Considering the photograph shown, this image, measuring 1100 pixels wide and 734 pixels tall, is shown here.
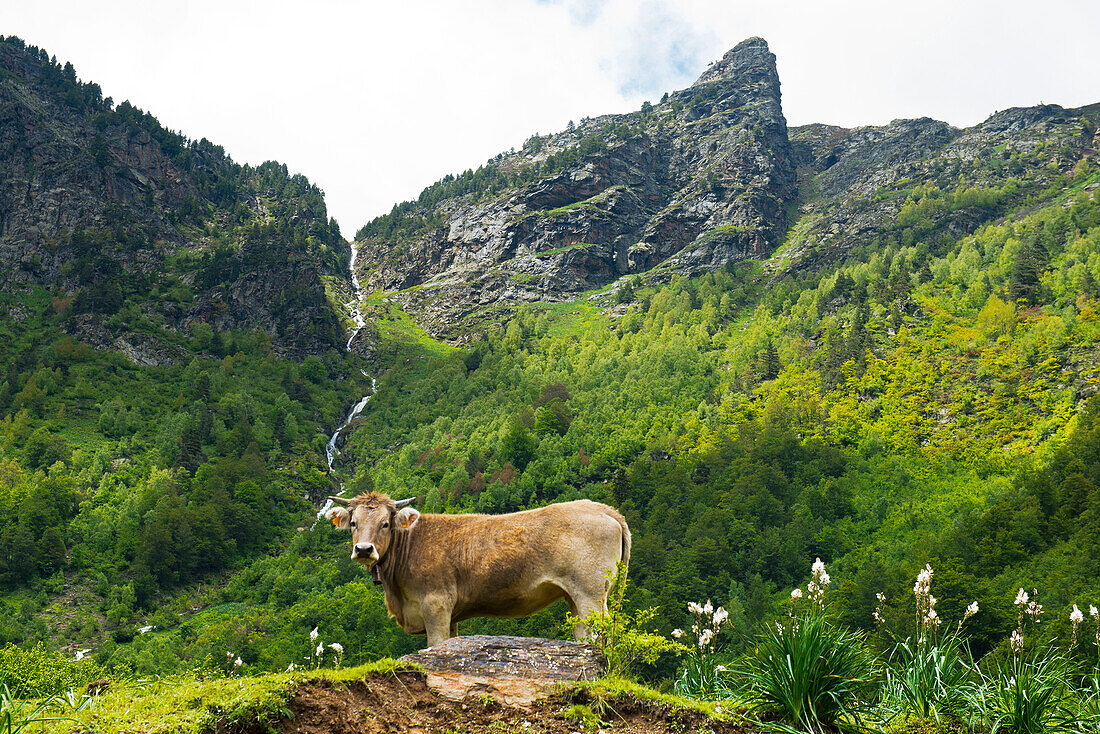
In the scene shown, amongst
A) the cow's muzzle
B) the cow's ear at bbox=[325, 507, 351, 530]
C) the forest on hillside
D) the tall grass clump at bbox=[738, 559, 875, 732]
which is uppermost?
the cow's ear at bbox=[325, 507, 351, 530]

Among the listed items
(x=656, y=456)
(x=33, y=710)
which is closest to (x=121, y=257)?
(x=656, y=456)

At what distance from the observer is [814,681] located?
730 cm

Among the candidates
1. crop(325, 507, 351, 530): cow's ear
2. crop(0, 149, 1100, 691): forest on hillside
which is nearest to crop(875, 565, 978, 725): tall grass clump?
crop(325, 507, 351, 530): cow's ear

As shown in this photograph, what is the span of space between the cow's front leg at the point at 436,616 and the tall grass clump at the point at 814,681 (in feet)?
16.8

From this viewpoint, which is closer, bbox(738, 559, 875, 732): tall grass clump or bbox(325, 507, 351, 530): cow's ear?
bbox(738, 559, 875, 732): tall grass clump

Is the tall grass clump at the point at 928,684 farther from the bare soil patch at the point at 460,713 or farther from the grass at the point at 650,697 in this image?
the bare soil patch at the point at 460,713

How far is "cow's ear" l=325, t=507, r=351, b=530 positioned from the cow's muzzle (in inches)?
52.5

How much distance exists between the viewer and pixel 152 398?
13438 cm

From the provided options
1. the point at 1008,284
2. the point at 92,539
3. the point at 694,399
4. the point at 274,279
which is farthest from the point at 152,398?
the point at 1008,284

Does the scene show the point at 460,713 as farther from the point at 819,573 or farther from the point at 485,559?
the point at 819,573

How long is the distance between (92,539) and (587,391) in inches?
3327

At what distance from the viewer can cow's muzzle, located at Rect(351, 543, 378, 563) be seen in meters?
10.1

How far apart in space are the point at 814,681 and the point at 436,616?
6.04 metres

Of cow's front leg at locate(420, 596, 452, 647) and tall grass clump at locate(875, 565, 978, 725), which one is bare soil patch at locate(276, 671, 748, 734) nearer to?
tall grass clump at locate(875, 565, 978, 725)
